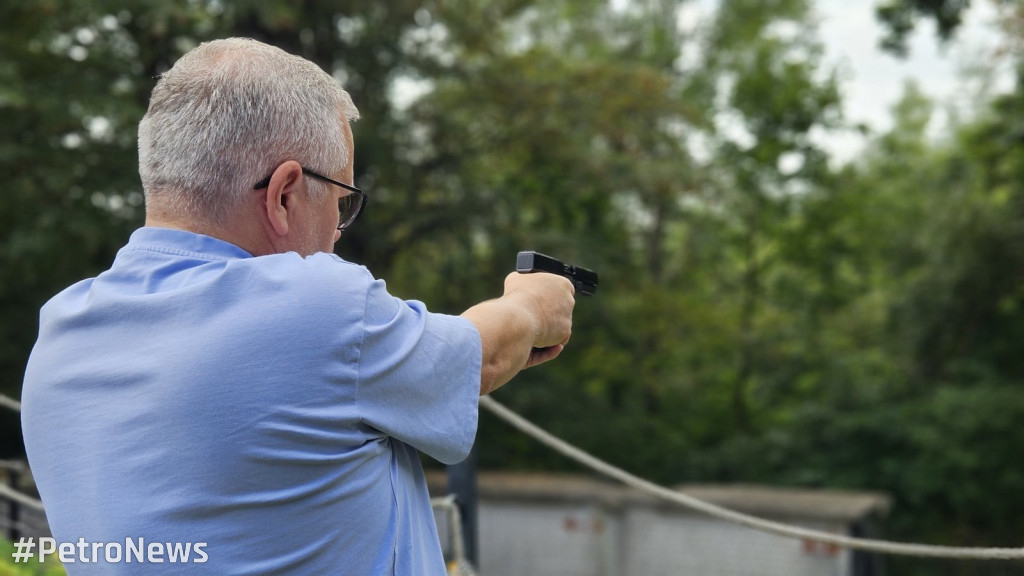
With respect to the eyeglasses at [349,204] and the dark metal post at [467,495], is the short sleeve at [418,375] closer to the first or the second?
the eyeglasses at [349,204]

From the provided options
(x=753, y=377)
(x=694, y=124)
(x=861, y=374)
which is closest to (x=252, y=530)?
(x=694, y=124)


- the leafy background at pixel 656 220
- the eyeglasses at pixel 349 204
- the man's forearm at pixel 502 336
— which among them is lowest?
the man's forearm at pixel 502 336

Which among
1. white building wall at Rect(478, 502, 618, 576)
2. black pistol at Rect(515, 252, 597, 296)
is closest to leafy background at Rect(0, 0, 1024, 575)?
white building wall at Rect(478, 502, 618, 576)

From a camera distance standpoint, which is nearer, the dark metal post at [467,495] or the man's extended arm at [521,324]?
the man's extended arm at [521,324]

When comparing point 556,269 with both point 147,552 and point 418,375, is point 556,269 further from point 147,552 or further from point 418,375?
point 147,552

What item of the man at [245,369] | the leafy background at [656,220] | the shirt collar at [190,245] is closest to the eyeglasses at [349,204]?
the man at [245,369]

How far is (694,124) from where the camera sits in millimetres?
11445

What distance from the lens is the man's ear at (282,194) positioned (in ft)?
3.69

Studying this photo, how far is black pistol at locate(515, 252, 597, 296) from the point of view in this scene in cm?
136

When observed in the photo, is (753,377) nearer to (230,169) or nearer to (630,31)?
(630,31)

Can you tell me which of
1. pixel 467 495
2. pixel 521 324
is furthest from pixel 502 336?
pixel 467 495

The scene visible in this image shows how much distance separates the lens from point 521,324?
124 centimetres

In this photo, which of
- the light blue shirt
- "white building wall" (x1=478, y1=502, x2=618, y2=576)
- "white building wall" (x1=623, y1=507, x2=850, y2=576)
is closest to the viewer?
the light blue shirt

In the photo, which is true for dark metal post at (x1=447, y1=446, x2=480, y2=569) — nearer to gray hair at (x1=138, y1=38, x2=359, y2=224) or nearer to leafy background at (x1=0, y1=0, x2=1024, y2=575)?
gray hair at (x1=138, y1=38, x2=359, y2=224)
